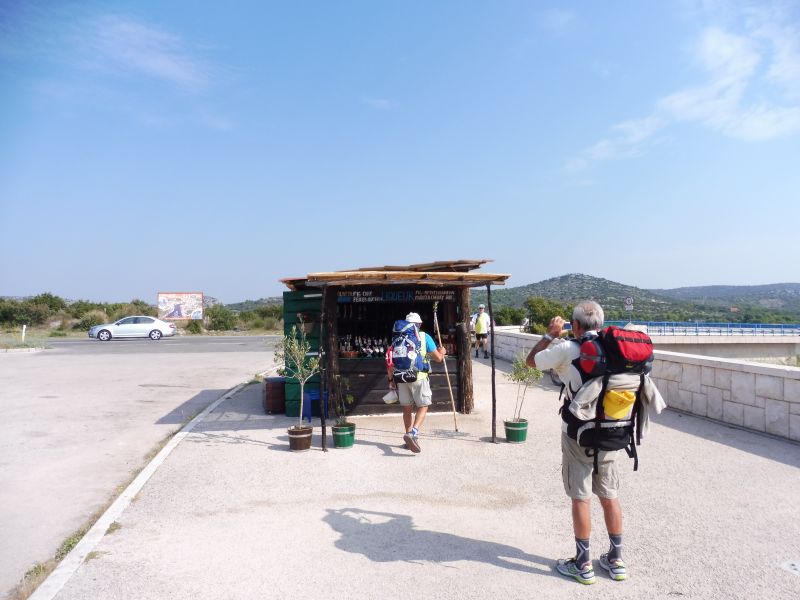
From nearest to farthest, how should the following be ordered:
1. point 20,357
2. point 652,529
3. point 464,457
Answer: point 652,529 < point 464,457 < point 20,357

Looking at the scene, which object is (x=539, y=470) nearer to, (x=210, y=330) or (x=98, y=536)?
(x=98, y=536)

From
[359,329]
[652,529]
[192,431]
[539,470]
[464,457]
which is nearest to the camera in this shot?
[652,529]

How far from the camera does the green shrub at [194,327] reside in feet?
144

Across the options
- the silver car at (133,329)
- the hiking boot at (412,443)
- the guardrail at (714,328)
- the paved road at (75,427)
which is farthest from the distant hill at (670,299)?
the hiking boot at (412,443)

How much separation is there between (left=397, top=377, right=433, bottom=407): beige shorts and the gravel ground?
2.12 ft

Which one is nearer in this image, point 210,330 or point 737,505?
point 737,505

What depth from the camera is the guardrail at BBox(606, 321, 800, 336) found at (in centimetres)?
3241

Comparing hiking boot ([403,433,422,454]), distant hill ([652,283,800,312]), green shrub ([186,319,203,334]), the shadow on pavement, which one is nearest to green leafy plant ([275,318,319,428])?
hiking boot ([403,433,422,454])

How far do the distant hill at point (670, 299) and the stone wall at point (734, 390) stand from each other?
123 ft

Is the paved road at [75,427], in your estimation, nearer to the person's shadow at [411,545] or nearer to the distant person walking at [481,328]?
the person's shadow at [411,545]

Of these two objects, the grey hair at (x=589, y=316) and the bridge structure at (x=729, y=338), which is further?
the bridge structure at (x=729, y=338)

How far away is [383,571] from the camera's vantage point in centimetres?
425

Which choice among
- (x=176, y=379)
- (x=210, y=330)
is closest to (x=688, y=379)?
(x=176, y=379)

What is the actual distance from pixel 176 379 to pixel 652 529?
1386 cm
